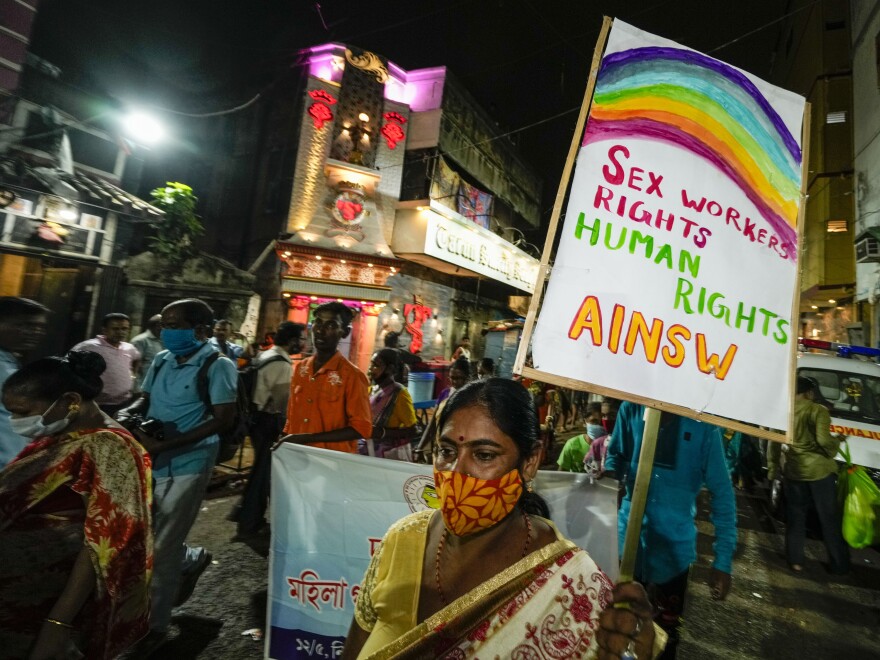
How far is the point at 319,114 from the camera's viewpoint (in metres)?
14.1

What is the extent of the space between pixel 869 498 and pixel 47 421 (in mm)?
7036

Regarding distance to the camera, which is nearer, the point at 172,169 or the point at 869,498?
the point at 869,498

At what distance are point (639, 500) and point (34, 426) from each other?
258 cm

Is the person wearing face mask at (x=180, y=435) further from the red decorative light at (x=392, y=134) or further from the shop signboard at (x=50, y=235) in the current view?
the red decorative light at (x=392, y=134)

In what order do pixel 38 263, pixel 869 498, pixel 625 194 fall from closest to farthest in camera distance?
pixel 625 194
pixel 869 498
pixel 38 263

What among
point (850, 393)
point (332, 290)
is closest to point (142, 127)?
point (332, 290)

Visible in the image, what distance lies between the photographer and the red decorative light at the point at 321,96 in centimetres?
1401

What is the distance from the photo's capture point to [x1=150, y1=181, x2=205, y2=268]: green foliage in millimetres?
11305

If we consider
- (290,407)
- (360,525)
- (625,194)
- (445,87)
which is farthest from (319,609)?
(445,87)

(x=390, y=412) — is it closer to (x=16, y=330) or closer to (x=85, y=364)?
(x=85, y=364)

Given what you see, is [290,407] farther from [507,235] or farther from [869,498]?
[507,235]

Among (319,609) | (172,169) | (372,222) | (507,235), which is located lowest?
(319,609)

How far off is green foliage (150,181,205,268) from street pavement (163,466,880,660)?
333 inches

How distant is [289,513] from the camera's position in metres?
2.56
